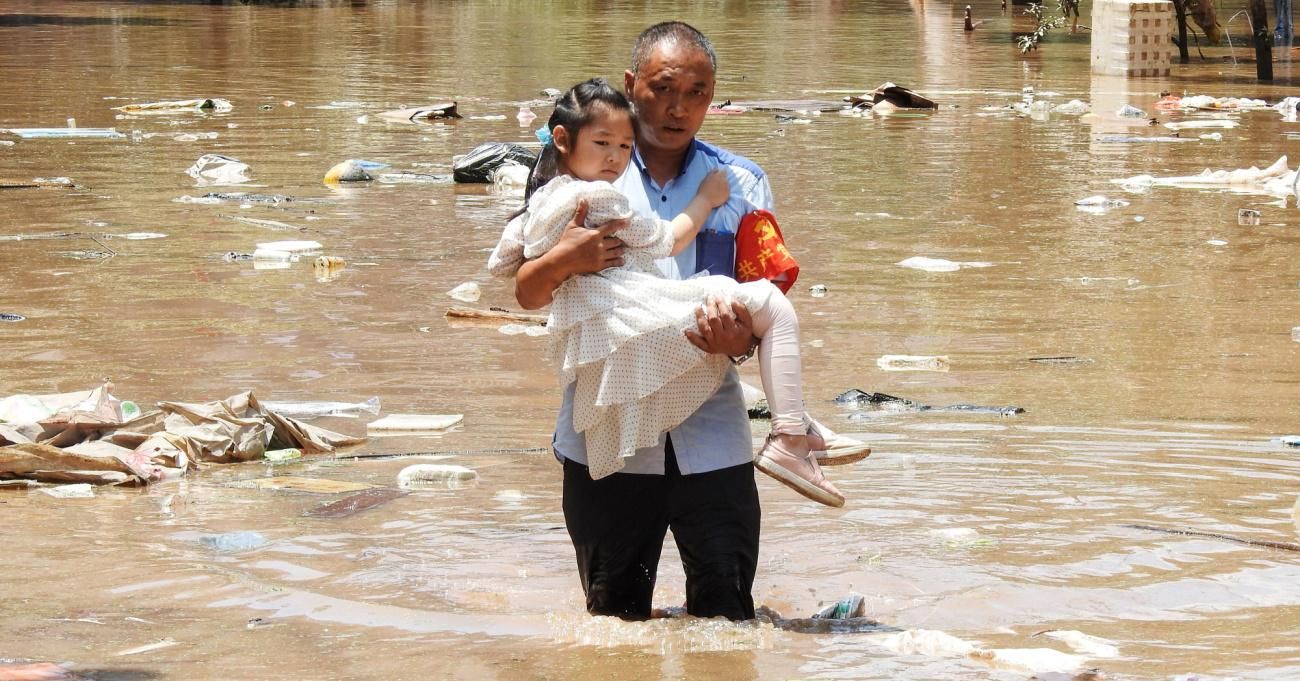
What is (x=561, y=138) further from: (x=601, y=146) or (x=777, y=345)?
(x=777, y=345)

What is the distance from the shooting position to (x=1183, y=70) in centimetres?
2094

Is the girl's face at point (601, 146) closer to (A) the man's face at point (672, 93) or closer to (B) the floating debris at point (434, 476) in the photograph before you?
(A) the man's face at point (672, 93)

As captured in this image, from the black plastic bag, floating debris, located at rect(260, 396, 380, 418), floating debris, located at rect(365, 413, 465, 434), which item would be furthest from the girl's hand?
the black plastic bag

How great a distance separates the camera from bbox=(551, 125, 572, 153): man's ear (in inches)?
120

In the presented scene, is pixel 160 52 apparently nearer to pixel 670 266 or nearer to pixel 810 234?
pixel 810 234

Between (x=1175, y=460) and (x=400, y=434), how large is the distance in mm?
2623

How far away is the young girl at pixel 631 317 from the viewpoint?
3018 mm

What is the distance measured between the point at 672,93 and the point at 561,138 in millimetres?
231

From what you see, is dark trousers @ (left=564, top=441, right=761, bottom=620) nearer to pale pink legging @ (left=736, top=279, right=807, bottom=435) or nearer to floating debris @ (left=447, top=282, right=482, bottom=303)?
pale pink legging @ (left=736, top=279, right=807, bottom=435)

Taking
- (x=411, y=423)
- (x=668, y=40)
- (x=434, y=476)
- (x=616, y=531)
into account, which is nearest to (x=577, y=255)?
(x=668, y=40)

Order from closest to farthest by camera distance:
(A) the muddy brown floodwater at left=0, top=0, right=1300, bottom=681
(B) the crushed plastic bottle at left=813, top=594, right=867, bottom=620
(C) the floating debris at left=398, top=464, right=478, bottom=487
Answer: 1. (A) the muddy brown floodwater at left=0, top=0, right=1300, bottom=681
2. (B) the crushed plastic bottle at left=813, top=594, right=867, bottom=620
3. (C) the floating debris at left=398, top=464, right=478, bottom=487

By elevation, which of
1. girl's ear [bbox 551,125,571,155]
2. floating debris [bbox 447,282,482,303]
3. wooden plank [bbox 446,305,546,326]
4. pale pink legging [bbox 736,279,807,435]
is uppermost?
girl's ear [bbox 551,125,571,155]

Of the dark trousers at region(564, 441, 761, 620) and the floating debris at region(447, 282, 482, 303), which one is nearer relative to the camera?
the dark trousers at region(564, 441, 761, 620)

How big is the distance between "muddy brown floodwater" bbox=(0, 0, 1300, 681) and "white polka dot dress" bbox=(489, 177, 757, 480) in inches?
19.7
